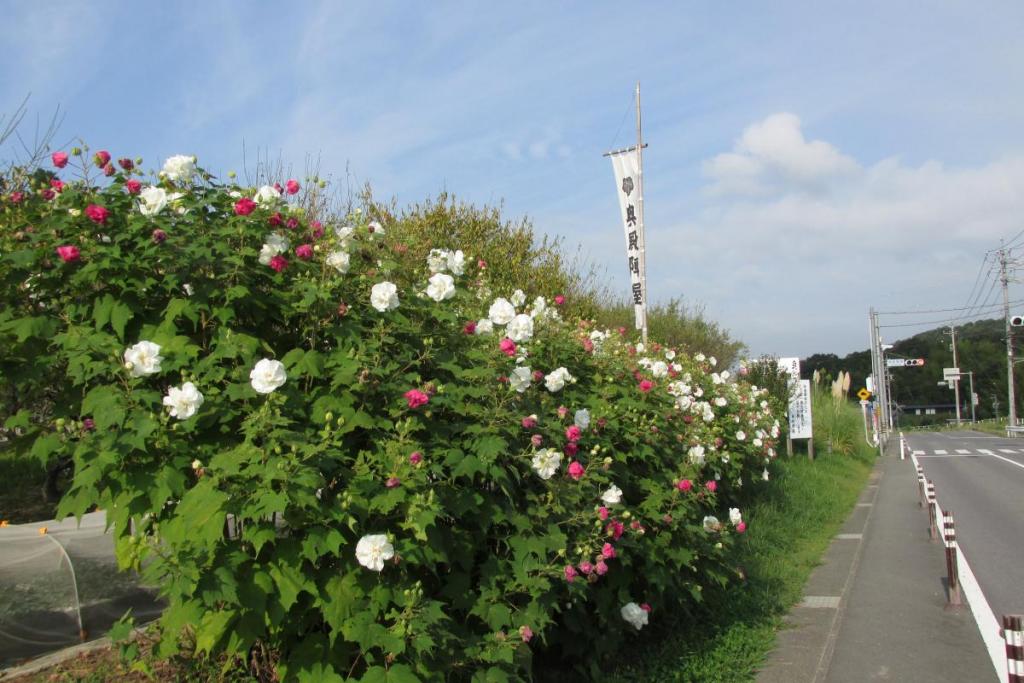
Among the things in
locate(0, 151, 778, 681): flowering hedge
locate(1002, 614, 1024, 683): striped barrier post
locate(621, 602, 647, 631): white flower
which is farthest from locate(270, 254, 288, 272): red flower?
locate(1002, 614, 1024, 683): striped barrier post

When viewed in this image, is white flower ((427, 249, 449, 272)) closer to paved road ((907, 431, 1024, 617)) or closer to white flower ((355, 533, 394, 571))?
white flower ((355, 533, 394, 571))

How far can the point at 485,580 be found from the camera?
376cm

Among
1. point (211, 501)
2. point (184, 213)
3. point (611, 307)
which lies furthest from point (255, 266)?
point (611, 307)

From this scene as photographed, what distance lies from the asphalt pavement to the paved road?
0.44 metres

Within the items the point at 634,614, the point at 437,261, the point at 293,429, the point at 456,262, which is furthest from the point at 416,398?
the point at 634,614

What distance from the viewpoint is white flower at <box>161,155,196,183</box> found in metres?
3.65

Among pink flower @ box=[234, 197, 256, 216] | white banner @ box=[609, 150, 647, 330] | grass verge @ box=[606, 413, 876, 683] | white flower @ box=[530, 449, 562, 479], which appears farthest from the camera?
white banner @ box=[609, 150, 647, 330]

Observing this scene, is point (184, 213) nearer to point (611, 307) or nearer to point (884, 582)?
point (884, 582)

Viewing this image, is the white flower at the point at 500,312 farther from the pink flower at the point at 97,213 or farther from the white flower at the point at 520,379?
the pink flower at the point at 97,213

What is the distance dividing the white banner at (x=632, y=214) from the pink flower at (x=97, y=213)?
1133 cm

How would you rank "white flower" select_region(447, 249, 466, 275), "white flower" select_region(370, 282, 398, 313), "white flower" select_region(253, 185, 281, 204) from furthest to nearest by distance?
"white flower" select_region(447, 249, 466, 275) → "white flower" select_region(253, 185, 281, 204) → "white flower" select_region(370, 282, 398, 313)

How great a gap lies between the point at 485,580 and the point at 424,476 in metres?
0.82

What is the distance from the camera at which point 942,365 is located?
4102 inches

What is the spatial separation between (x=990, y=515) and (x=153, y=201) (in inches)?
589
